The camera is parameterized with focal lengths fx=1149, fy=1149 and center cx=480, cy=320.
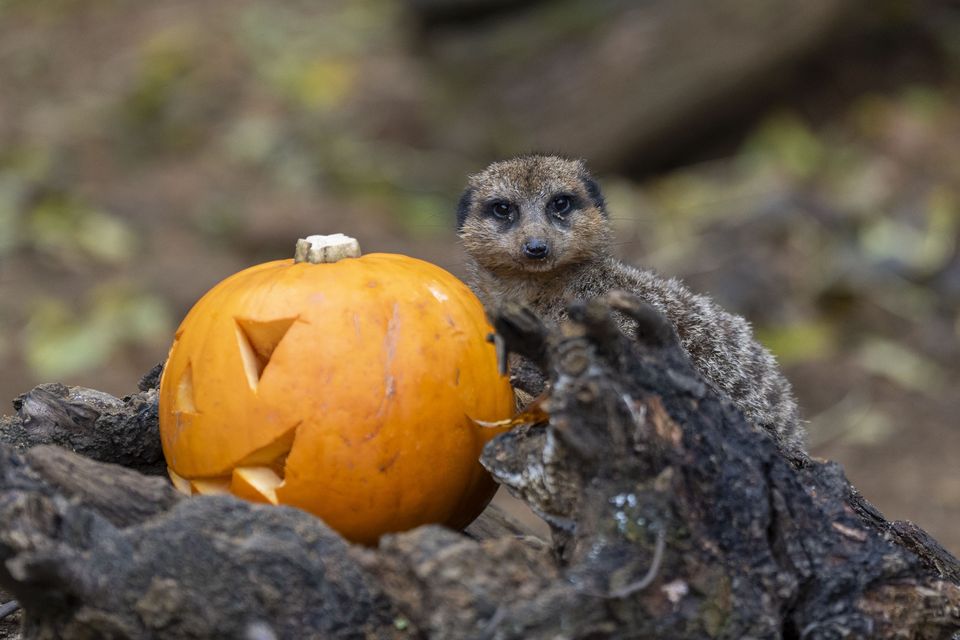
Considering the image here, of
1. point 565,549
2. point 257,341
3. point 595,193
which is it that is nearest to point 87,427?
point 257,341

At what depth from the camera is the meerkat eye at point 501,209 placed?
5.35 m

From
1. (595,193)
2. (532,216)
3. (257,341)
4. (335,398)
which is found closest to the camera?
(335,398)

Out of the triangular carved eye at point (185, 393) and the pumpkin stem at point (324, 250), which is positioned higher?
the pumpkin stem at point (324, 250)

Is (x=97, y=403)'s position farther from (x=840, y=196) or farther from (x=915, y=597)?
(x=840, y=196)

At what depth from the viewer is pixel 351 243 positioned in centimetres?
378

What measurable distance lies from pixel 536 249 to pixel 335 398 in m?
1.72

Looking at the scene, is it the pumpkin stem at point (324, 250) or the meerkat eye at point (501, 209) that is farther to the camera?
the meerkat eye at point (501, 209)

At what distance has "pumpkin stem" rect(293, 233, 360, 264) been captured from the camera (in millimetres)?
3701

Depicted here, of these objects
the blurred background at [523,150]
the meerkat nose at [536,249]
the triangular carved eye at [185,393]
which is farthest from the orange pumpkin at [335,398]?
the blurred background at [523,150]

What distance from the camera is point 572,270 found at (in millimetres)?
5062

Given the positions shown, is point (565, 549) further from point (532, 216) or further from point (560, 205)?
point (560, 205)

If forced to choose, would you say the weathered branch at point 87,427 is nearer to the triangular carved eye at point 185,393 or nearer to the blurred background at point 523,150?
the triangular carved eye at point 185,393

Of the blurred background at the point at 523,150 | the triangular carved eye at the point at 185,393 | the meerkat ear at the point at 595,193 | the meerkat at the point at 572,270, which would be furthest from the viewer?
the blurred background at the point at 523,150

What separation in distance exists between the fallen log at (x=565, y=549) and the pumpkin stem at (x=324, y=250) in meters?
0.84
